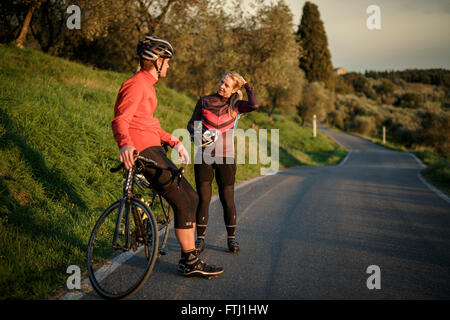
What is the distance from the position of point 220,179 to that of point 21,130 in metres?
4.13

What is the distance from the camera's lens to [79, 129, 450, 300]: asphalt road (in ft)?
10.3

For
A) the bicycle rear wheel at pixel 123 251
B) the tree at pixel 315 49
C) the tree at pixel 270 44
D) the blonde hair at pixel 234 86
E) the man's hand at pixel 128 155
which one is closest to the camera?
the man's hand at pixel 128 155

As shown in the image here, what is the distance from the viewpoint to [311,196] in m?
8.38

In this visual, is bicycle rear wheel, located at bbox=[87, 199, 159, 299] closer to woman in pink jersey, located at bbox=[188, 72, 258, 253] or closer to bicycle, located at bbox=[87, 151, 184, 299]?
bicycle, located at bbox=[87, 151, 184, 299]

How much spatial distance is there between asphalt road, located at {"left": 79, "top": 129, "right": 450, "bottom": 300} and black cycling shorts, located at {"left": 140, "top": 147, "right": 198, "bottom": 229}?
2.13 feet

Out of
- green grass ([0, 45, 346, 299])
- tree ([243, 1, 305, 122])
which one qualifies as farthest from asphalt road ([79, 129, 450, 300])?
tree ([243, 1, 305, 122])

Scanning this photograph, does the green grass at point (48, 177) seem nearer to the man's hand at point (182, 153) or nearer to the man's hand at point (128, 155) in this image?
the man's hand at point (128, 155)

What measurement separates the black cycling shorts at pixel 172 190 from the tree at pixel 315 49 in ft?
188

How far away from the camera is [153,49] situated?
314 centimetres

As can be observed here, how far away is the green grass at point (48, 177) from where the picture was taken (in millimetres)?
3293

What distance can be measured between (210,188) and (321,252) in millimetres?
1615

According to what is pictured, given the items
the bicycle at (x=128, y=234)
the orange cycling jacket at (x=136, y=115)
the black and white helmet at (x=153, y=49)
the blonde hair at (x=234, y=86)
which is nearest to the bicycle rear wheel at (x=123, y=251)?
the bicycle at (x=128, y=234)

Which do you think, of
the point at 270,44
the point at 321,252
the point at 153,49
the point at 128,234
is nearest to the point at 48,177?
the point at 128,234

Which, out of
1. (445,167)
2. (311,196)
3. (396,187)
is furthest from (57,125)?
(445,167)
